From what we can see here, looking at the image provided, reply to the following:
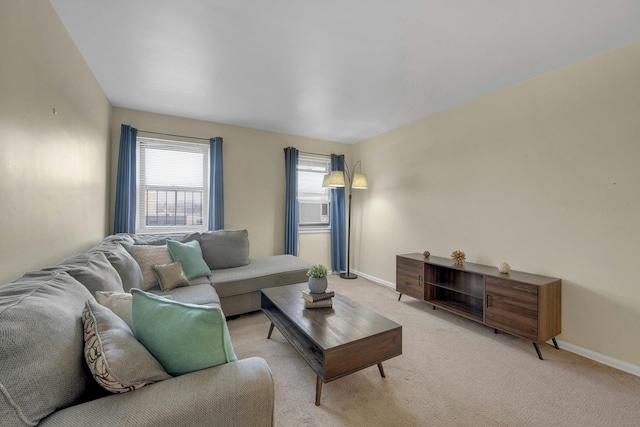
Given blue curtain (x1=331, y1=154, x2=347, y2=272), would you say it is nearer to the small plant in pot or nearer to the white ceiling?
the white ceiling

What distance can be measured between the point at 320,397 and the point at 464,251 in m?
2.40

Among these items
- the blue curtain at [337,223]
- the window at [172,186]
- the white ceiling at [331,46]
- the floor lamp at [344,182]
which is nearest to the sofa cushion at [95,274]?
the white ceiling at [331,46]

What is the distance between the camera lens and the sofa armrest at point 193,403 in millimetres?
756

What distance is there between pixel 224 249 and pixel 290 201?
4.67 feet

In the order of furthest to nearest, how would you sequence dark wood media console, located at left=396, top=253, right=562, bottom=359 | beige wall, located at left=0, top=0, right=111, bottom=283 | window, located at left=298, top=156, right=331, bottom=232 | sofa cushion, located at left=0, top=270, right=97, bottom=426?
window, located at left=298, top=156, right=331, bottom=232 → dark wood media console, located at left=396, top=253, right=562, bottom=359 → beige wall, located at left=0, top=0, right=111, bottom=283 → sofa cushion, located at left=0, top=270, right=97, bottom=426

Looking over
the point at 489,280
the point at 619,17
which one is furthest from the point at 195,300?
the point at 619,17

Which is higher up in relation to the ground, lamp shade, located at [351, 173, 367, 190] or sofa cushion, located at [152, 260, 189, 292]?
lamp shade, located at [351, 173, 367, 190]

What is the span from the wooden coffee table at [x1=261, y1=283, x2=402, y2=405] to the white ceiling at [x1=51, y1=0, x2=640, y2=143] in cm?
210

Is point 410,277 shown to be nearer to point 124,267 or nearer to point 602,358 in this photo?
point 602,358

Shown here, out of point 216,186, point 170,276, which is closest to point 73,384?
point 170,276

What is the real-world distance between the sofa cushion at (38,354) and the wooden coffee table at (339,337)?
1.08 m

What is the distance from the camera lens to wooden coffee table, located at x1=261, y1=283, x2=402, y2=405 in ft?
4.99

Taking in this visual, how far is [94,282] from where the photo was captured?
1.39 metres

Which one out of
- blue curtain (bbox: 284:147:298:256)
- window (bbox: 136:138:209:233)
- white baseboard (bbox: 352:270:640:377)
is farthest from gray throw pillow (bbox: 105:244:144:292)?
white baseboard (bbox: 352:270:640:377)
